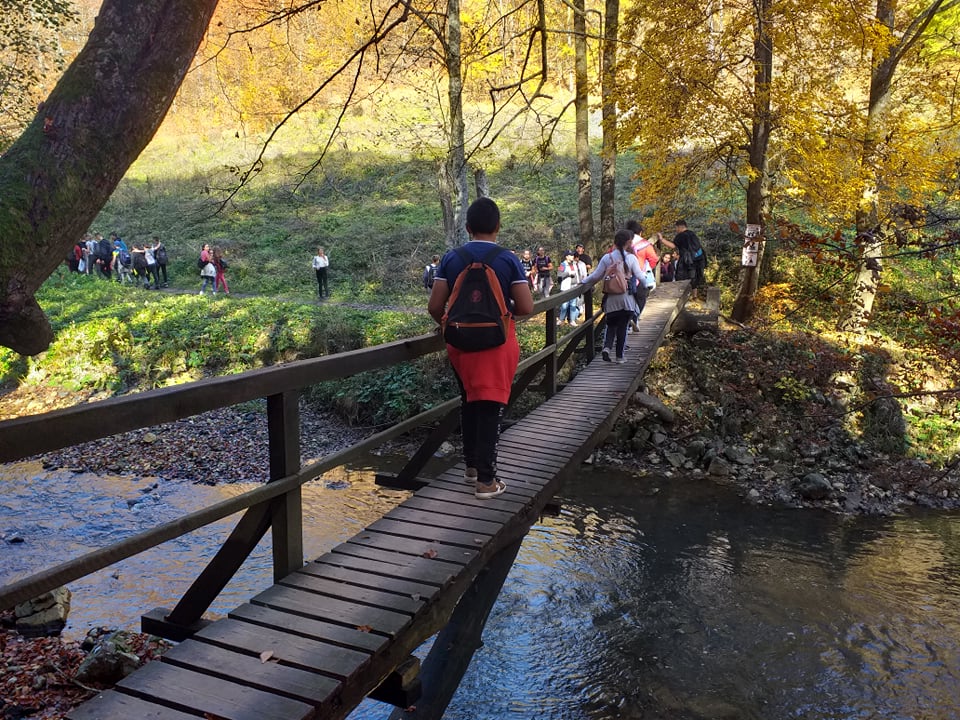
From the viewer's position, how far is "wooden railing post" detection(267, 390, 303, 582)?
338 cm

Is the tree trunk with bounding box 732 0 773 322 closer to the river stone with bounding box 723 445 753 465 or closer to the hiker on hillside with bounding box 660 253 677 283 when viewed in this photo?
the hiker on hillside with bounding box 660 253 677 283

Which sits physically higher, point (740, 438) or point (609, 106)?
point (609, 106)

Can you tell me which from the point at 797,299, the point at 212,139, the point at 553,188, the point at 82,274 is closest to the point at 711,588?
the point at 797,299

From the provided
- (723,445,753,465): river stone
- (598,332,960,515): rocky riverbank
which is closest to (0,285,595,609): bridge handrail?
(598,332,960,515): rocky riverbank

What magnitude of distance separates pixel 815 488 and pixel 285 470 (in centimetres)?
1059

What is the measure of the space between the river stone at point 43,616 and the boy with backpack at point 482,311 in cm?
551

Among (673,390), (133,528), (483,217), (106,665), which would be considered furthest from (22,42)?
(673,390)

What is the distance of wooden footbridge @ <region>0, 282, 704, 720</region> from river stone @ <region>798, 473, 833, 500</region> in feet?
26.8

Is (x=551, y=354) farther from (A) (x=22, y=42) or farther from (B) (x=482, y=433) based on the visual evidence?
(A) (x=22, y=42)

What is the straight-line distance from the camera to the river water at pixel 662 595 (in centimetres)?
675

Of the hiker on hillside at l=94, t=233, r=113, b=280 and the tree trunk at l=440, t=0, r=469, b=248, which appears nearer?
the tree trunk at l=440, t=0, r=469, b=248

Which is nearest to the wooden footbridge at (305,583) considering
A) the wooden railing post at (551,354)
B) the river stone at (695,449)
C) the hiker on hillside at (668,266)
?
the wooden railing post at (551,354)

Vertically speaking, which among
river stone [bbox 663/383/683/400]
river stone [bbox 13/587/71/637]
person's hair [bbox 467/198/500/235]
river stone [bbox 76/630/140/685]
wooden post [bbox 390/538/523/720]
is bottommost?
river stone [bbox 13/587/71/637]

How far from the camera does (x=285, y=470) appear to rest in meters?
3.42
